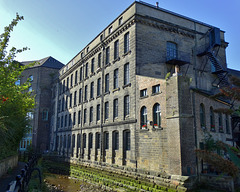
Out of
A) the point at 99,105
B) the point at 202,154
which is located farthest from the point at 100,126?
the point at 202,154

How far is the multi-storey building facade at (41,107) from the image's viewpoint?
42156mm

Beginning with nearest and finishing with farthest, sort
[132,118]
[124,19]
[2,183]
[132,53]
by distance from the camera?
1. [2,183]
2. [132,118]
3. [132,53]
4. [124,19]

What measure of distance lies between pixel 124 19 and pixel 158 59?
4.97 metres

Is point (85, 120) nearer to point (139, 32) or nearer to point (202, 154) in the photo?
point (139, 32)

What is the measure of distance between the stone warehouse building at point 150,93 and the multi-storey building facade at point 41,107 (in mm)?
12484

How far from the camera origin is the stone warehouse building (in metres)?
14.4

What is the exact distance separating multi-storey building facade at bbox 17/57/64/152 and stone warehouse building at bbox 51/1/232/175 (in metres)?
12.5

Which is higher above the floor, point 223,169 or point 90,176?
point 223,169

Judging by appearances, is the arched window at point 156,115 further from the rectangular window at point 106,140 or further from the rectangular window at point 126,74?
the rectangular window at point 106,140

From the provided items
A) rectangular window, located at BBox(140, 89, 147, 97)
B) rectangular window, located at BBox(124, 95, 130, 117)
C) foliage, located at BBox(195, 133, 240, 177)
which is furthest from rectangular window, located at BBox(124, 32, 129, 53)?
foliage, located at BBox(195, 133, 240, 177)

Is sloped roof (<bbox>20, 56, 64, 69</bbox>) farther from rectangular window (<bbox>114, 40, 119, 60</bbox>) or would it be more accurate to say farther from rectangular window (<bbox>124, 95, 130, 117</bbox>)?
rectangular window (<bbox>124, 95, 130, 117</bbox>)

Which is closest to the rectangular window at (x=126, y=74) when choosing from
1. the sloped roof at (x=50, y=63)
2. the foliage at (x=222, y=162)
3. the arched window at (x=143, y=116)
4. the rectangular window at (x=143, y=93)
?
the rectangular window at (x=143, y=93)

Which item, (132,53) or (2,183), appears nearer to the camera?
(2,183)

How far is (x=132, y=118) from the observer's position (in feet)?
61.8
